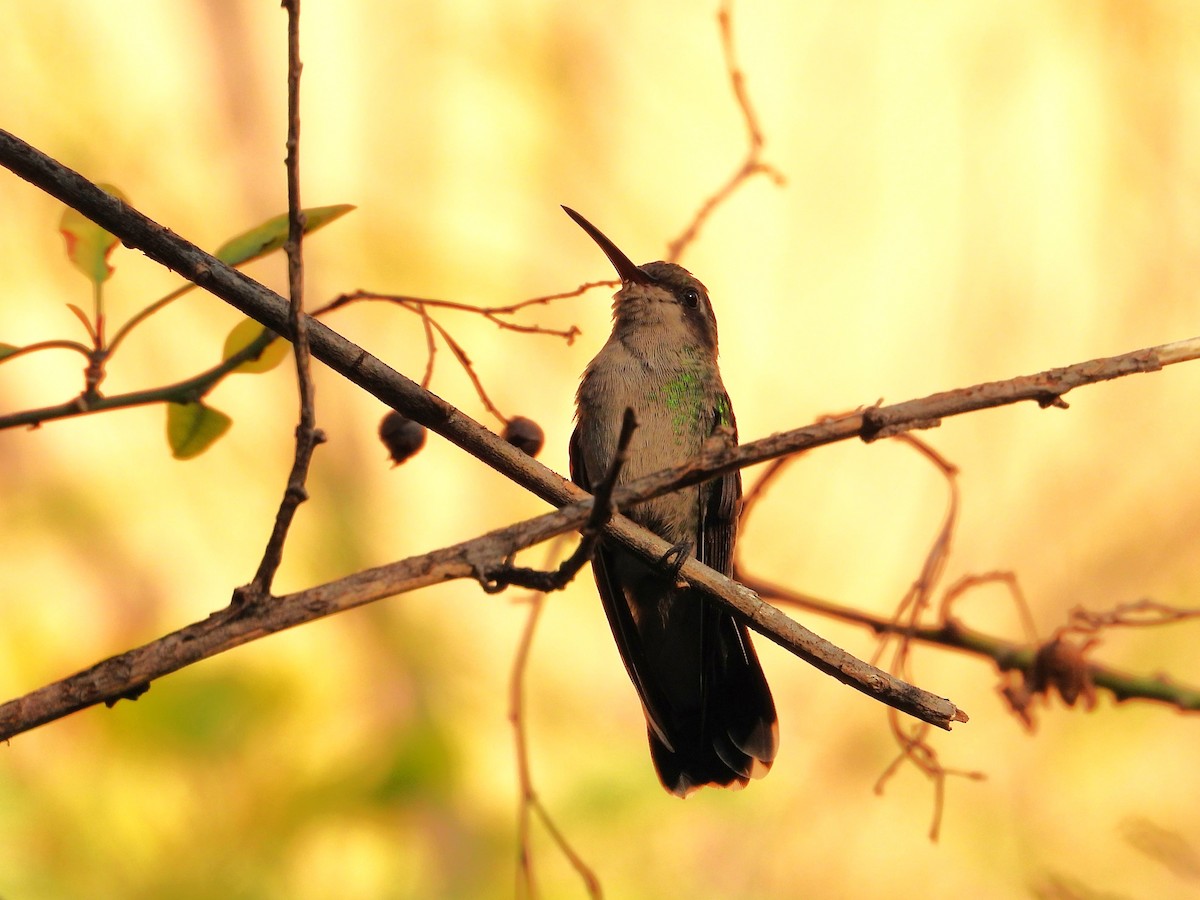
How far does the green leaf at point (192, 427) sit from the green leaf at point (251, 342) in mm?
84

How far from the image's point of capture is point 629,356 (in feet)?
9.14

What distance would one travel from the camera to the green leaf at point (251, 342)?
4.75 feet

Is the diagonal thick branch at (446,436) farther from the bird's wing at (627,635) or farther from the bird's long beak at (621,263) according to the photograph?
the bird's long beak at (621,263)

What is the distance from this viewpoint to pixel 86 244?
4.96 feet

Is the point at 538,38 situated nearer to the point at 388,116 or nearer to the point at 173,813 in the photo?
the point at 388,116

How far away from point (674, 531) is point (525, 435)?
0.91 meters

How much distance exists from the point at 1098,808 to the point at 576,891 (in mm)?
1873

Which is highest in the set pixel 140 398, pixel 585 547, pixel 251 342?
pixel 251 342

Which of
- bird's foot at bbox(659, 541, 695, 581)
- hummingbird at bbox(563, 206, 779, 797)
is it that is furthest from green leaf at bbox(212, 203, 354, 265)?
hummingbird at bbox(563, 206, 779, 797)

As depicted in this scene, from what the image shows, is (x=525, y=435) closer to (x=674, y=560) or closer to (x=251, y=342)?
(x=674, y=560)

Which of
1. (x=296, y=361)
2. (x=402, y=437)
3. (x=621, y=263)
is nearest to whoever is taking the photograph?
(x=296, y=361)

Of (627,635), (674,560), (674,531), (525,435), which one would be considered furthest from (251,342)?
(674,531)

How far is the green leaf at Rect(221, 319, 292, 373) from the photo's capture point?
57.0 inches

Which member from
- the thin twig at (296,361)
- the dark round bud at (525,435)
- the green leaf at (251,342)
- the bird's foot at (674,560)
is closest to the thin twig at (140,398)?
the green leaf at (251,342)
